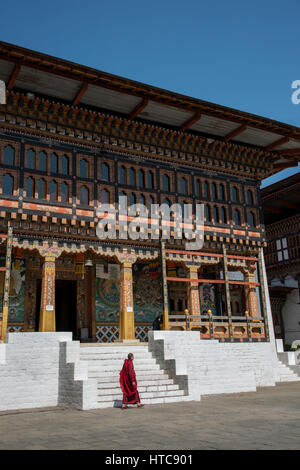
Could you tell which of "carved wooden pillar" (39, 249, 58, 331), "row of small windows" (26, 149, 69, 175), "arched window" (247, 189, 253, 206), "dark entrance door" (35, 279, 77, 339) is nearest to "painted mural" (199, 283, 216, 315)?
"arched window" (247, 189, 253, 206)

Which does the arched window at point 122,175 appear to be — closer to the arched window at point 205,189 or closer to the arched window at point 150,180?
the arched window at point 150,180

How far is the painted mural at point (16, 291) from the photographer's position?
14.9m

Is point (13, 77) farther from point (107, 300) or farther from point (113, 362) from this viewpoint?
point (113, 362)

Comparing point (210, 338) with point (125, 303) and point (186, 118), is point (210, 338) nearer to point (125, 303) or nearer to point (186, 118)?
point (125, 303)

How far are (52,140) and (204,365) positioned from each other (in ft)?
26.7

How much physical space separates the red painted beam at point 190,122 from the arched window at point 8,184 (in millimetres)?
6226

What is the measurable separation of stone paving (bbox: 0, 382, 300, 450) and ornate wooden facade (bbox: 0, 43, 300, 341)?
5207 millimetres

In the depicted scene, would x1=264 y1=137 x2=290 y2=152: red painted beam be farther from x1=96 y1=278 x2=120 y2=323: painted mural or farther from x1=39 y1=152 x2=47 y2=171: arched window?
x1=39 y1=152 x2=47 y2=171: arched window

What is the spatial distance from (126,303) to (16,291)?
364cm

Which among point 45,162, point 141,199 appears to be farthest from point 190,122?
point 45,162

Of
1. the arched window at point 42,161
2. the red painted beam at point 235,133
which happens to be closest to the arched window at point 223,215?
the red painted beam at point 235,133

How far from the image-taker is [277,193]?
24797 millimetres

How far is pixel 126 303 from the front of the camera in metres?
14.9
